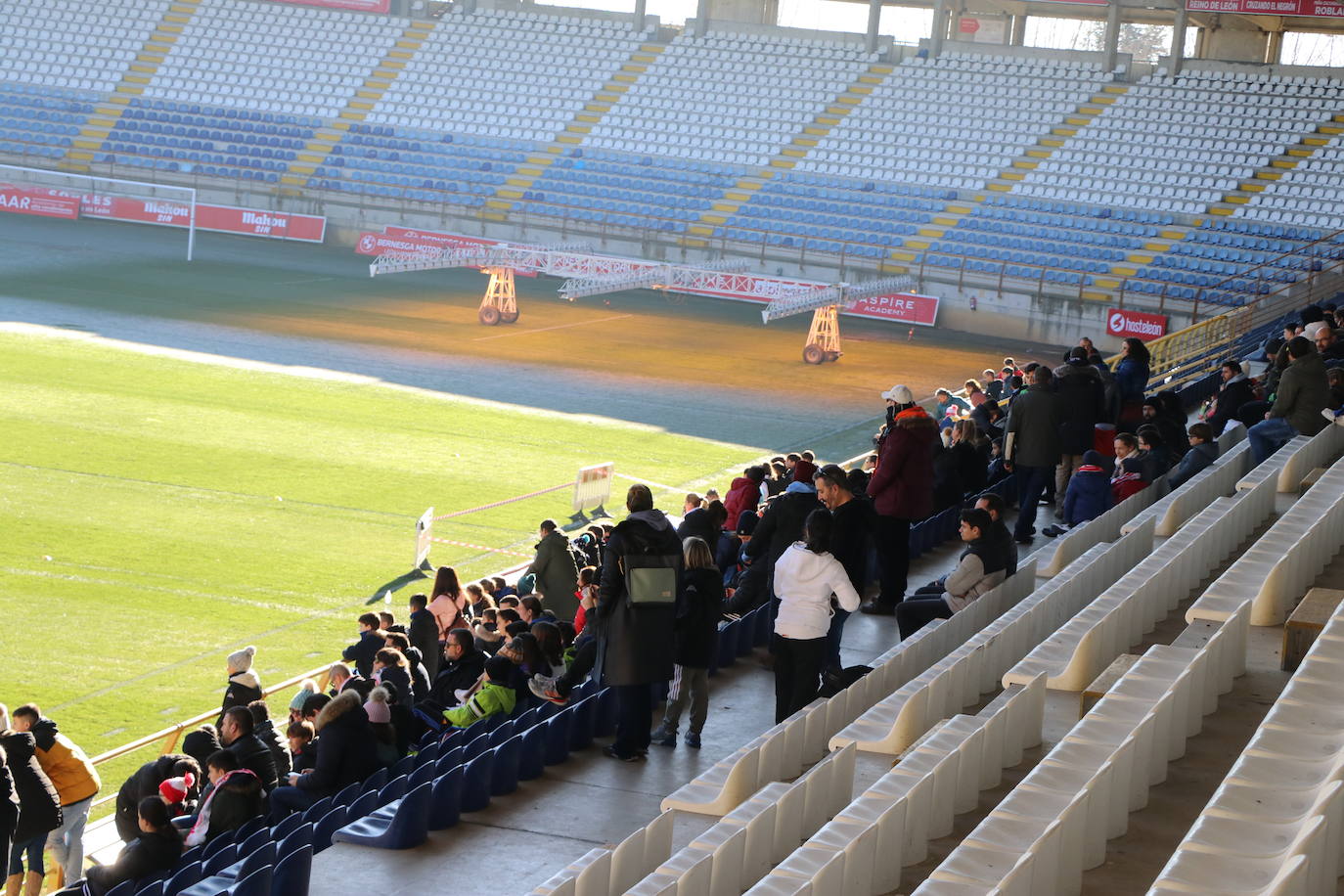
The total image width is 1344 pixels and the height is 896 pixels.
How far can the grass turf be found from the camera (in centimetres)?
1359

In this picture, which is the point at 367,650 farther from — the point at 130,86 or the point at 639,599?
the point at 130,86

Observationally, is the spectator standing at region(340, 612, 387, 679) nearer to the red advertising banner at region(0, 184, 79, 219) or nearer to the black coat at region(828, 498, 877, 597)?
the black coat at region(828, 498, 877, 597)

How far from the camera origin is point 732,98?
147 feet

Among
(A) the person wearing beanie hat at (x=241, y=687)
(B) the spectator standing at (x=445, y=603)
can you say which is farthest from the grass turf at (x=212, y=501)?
(A) the person wearing beanie hat at (x=241, y=687)

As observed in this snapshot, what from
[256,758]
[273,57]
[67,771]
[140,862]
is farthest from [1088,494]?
[273,57]

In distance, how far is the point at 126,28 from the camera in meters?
50.2

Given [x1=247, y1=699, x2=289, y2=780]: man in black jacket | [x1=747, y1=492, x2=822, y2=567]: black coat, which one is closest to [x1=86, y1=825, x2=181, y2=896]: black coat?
[x1=247, y1=699, x2=289, y2=780]: man in black jacket

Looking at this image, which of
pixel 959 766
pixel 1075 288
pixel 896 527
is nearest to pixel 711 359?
pixel 1075 288

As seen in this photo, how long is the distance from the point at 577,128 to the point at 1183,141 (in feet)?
53.8

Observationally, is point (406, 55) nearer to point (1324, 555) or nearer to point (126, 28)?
point (126, 28)

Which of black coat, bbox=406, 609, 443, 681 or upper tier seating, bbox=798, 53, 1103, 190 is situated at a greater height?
upper tier seating, bbox=798, 53, 1103, 190

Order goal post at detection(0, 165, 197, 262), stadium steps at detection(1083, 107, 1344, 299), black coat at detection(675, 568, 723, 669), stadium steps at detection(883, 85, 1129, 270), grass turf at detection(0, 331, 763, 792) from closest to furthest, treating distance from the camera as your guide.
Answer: black coat at detection(675, 568, 723, 669) < grass turf at detection(0, 331, 763, 792) < stadium steps at detection(1083, 107, 1344, 299) < stadium steps at detection(883, 85, 1129, 270) < goal post at detection(0, 165, 197, 262)

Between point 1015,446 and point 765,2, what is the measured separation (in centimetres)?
3620

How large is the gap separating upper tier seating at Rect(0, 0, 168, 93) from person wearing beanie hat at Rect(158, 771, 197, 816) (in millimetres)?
44135
